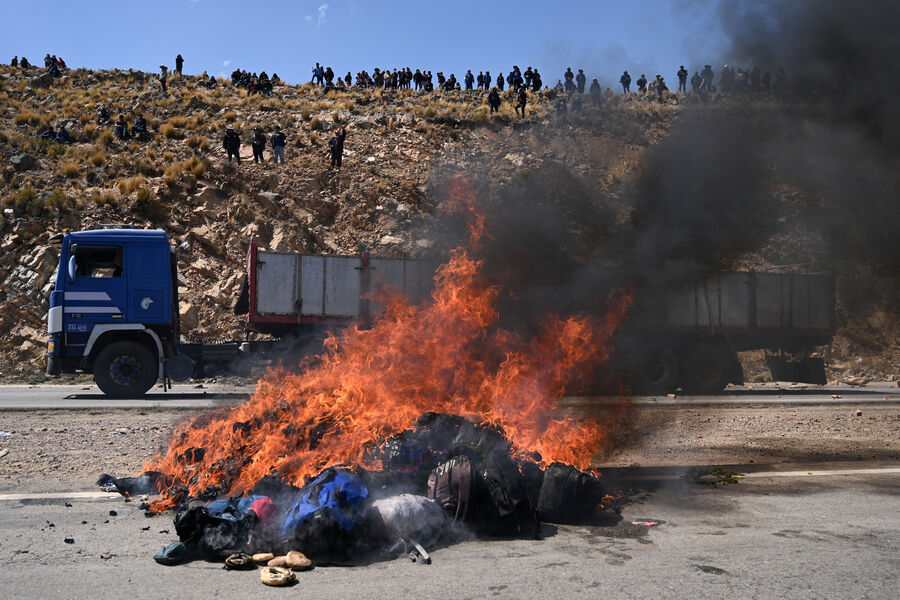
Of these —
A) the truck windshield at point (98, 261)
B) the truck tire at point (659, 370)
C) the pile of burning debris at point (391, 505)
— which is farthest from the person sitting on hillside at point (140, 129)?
the pile of burning debris at point (391, 505)

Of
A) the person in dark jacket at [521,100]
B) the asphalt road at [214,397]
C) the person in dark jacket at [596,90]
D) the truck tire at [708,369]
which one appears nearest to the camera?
the asphalt road at [214,397]

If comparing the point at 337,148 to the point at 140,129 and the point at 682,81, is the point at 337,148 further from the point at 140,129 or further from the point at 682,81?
the point at 682,81

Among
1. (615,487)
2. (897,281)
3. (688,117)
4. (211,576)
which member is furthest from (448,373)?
(897,281)

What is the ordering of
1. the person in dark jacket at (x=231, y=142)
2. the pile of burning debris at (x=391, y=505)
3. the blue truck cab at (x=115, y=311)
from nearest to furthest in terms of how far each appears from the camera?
the pile of burning debris at (x=391, y=505) < the blue truck cab at (x=115, y=311) < the person in dark jacket at (x=231, y=142)

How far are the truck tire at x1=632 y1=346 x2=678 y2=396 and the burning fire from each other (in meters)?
6.70

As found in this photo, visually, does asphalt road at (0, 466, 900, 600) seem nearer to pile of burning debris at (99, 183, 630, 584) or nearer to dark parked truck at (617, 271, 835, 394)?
pile of burning debris at (99, 183, 630, 584)

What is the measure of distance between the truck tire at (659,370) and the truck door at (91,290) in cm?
1179

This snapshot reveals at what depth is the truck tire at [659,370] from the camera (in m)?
15.9

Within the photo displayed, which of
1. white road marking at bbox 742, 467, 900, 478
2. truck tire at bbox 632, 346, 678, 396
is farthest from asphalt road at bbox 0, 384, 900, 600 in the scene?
truck tire at bbox 632, 346, 678, 396

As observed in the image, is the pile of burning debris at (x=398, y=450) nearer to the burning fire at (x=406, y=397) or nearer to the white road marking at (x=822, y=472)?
the burning fire at (x=406, y=397)

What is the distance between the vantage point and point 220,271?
82.2 feet

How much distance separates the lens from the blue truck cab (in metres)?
13.4

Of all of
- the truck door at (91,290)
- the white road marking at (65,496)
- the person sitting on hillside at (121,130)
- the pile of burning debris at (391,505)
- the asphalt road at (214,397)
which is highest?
the person sitting on hillside at (121,130)

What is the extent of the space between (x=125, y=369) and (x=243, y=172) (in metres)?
17.1
